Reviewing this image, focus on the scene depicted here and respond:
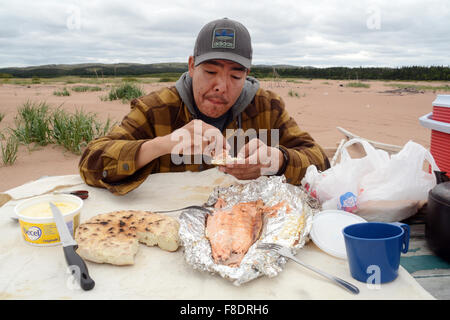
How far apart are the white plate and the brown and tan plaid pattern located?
1.57 feet

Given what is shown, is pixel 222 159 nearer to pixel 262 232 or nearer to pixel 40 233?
pixel 262 232

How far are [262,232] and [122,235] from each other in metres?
0.49

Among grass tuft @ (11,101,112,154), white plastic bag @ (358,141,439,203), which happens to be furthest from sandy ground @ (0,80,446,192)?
white plastic bag @ (358,141,439,203)

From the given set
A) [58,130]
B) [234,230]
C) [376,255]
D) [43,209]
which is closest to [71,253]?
[43,209]

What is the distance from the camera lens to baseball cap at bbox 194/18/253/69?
5.82ft

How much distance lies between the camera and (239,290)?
963mm

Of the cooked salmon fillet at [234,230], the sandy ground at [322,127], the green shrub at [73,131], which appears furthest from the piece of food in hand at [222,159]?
the green shrub at [73,131]

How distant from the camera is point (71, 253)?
1.02 m

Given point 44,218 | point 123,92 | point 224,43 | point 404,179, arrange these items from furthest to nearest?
point 123,92
point 224,43
point 404,179
point 44,218

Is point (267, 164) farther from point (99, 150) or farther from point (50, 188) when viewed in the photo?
point (50, 188)

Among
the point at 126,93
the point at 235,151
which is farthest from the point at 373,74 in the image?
the point at 235,151

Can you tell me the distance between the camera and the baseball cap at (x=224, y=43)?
5.82 feet

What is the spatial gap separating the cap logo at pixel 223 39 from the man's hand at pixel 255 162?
0.52 metres

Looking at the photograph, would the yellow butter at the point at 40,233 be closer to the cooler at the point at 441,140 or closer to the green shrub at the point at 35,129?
the cooler at the point at 441,140
